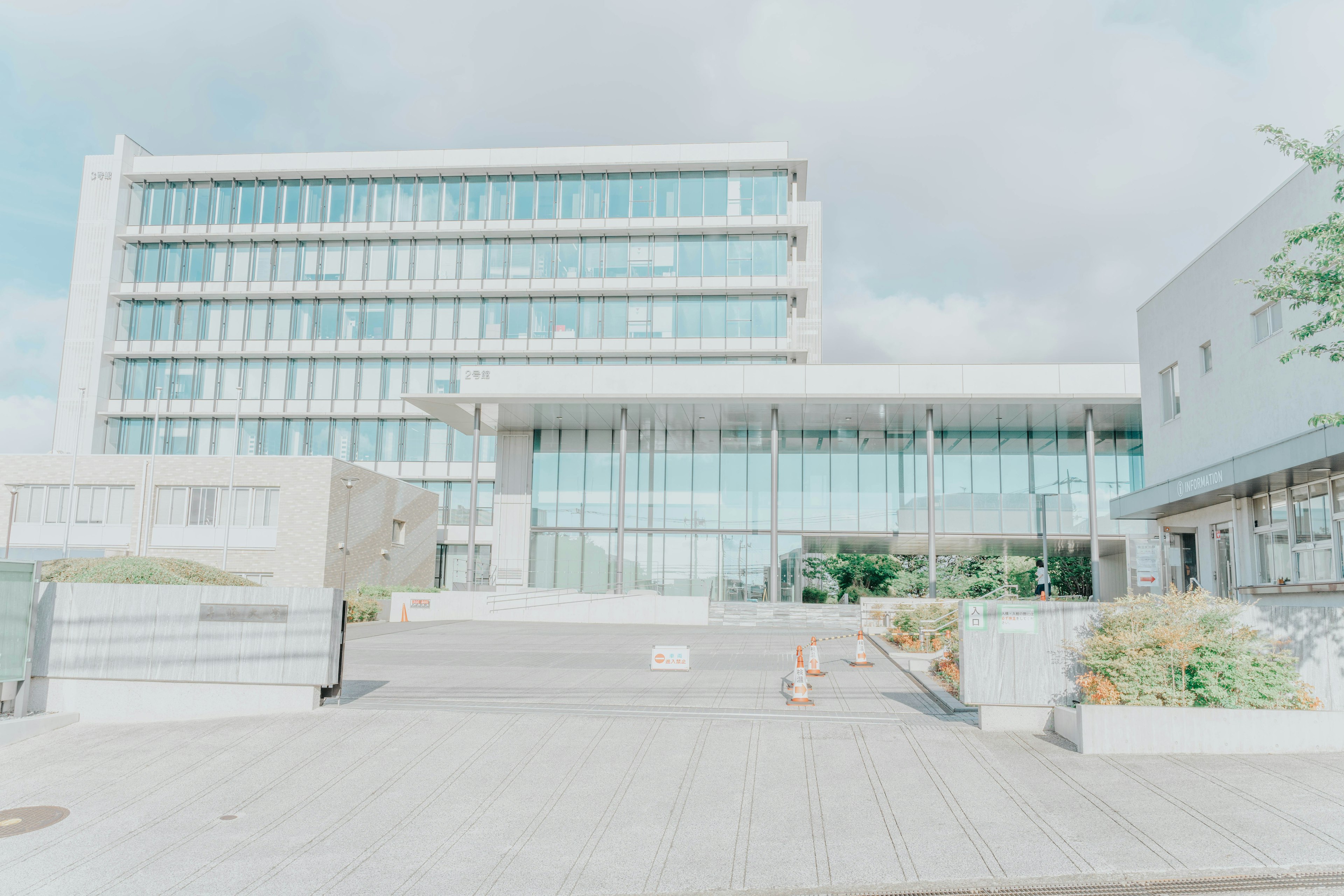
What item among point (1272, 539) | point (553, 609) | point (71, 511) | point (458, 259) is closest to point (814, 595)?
point (553, 609)

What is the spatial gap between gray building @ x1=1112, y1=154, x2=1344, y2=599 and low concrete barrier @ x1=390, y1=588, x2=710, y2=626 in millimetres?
14432

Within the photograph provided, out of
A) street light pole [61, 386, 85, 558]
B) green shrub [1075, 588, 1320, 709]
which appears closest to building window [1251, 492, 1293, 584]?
green shrub [1075, 588, 1320, 709]

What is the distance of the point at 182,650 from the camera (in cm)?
A: 1288

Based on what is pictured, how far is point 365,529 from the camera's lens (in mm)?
41094

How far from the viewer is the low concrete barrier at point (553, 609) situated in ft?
108

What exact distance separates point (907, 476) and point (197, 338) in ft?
136

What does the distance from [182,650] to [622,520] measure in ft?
78.5

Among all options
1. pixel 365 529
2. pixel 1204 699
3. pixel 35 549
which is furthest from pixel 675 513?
pixel 1204 699

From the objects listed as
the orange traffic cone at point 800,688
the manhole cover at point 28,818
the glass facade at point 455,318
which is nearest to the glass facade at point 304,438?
the glass facade at point 455,318

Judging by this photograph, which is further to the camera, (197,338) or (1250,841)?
(197,338)

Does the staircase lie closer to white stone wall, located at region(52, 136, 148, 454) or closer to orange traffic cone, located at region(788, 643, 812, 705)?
orange traffic cone, located at region(788, 643, 812, 705)

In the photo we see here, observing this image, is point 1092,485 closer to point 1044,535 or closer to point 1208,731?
point 1044,535

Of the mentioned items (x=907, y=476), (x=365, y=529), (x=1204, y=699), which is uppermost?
(x=907, y=476)

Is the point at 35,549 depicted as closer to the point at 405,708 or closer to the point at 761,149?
the point at 405,708
